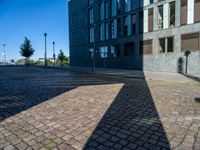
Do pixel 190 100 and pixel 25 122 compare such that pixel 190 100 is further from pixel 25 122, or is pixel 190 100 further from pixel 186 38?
pixel 186 38

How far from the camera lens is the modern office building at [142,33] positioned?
21.1 m

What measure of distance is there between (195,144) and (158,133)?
0.77 m

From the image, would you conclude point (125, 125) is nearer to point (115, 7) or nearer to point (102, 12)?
point (115, 7)

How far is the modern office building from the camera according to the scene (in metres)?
21.1

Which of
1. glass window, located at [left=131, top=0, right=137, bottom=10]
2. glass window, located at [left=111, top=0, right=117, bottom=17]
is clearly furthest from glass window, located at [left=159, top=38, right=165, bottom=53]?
glass window, located at [left=111, top=0, right=117, bottom=17]

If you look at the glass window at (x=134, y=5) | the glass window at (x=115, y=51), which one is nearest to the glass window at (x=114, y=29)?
the glass window at (x=115, y=51)

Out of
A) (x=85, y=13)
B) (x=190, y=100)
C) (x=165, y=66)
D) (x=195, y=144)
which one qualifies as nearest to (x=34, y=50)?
(x=85, y=13)

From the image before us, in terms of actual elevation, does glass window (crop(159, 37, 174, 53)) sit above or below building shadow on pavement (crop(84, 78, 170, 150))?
above

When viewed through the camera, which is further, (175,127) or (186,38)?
(186,38)

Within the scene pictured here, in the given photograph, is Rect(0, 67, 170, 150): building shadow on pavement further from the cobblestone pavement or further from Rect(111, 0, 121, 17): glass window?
Rect(111, 0, 121, 17): glass window

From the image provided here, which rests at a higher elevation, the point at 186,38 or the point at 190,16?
the point at 190,16

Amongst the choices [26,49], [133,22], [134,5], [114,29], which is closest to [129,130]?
[133,22]

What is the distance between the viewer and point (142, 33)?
2625cm

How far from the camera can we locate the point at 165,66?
23.5 m
